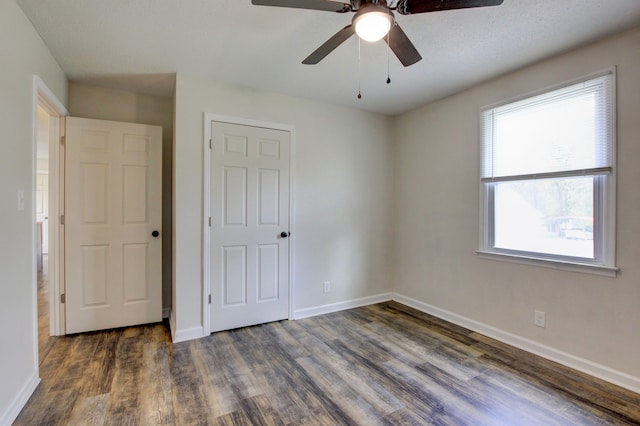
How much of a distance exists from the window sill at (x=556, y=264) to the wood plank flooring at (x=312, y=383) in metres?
0.75

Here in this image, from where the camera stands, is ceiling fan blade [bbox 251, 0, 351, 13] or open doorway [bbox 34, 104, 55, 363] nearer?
ceiling fan blade [bbox 251, 0, 351, 13]

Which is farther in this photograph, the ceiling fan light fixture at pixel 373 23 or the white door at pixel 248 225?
the white door at pixel 248 225

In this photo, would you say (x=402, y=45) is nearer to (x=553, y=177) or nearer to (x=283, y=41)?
(x=283, y=41)

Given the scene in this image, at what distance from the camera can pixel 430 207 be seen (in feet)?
11.6

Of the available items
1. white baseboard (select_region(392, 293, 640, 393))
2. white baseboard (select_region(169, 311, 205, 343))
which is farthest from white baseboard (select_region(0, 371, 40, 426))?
white baseboard (select_region(392, 293, 640, 393))

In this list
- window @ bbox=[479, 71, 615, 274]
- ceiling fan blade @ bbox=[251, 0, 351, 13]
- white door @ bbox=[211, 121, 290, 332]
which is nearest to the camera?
ceiling fan blade @ bbox=[251, 0, 351, 13]

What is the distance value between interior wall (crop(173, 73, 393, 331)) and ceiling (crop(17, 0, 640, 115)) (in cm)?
27

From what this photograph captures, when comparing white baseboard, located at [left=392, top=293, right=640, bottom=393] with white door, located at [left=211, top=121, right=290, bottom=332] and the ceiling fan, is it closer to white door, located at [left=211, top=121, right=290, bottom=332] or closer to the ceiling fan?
white door, located at [left=211, top=121, right=290, bottom=332]

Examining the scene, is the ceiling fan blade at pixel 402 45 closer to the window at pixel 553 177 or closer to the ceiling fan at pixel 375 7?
the ceiling fan at pixel 375 7

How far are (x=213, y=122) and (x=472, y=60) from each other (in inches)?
91.8

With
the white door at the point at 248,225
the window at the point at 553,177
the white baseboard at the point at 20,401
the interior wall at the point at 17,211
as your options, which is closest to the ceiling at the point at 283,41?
the interior wall at the point at 17,211

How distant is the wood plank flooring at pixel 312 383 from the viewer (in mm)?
1785

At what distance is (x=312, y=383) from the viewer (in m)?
2.12

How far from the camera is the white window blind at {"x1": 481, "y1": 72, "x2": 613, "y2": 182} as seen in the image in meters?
2.20
